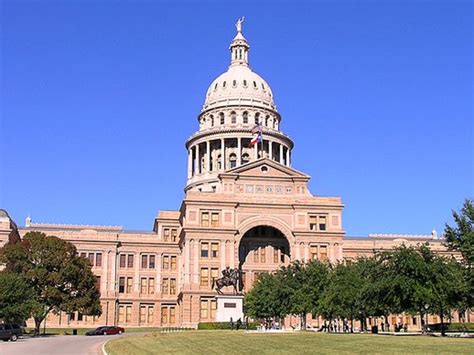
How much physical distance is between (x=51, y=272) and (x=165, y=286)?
3812 centimetres

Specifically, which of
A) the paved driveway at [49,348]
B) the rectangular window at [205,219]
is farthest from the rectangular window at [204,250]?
the paved driveway at [49,348]

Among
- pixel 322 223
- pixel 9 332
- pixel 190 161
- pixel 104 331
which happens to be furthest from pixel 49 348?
pixel 190 161

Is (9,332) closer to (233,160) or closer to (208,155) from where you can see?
Result: (233,160)

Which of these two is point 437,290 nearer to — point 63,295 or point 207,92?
point 63,295

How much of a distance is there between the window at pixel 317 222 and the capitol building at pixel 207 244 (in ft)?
0.51

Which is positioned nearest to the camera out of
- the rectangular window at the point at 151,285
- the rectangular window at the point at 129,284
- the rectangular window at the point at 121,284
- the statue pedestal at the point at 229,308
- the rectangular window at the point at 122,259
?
the statue pedestal at the point at 229,308

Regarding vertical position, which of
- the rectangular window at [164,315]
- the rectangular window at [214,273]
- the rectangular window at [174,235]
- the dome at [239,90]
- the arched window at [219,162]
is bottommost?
the rectangular window at [164,315]

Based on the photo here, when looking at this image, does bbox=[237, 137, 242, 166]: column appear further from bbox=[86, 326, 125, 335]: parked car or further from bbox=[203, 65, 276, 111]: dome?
bbox=[86, 326, 125, 335]: parked car

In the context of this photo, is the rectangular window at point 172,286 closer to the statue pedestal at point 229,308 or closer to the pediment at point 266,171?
the pediment at point 266,171

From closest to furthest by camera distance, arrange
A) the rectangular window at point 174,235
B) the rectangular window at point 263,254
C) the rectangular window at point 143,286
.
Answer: the rectangular window at point 263,254
the rectangular window at point 143,286
the rectangular window at point 174,235

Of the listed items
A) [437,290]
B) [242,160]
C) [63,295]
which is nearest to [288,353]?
[437,290]

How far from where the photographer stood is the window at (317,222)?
106 m

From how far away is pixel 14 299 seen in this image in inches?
2741

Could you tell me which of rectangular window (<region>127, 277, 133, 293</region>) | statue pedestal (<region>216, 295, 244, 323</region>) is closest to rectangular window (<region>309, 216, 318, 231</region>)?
statue pedestal (<region>216, 295, 244, 323</region>)
